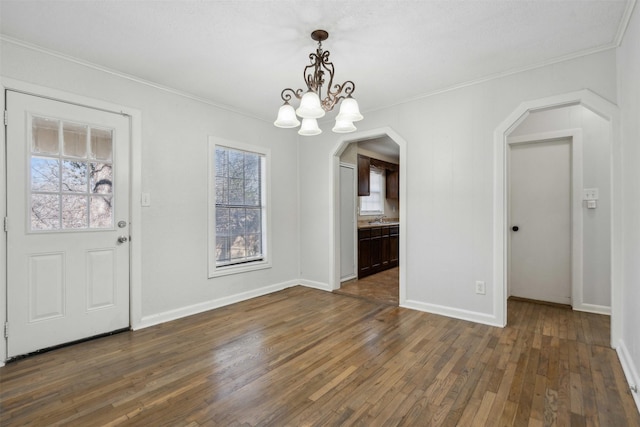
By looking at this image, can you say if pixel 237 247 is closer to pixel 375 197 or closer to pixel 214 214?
pixel 214 214

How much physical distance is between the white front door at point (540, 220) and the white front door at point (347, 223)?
2.23m

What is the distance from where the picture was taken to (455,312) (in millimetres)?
3338

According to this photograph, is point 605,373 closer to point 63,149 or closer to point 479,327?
point 479,327

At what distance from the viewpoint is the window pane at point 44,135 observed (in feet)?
8.29

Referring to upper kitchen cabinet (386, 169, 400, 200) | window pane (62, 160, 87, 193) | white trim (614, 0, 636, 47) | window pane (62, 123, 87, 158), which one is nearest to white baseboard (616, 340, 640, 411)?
white trim (614, 0, 636, 47)

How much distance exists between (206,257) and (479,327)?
9.92 feet

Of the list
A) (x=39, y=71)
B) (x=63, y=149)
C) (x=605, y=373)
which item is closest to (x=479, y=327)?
(x=605, y=373)

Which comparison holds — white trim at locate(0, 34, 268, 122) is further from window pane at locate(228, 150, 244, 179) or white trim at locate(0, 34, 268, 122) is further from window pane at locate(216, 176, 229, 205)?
window pane at locate(216, 176, 229, 205)

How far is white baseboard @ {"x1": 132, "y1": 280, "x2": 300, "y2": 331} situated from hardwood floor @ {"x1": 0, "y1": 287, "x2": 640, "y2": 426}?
0.12 metres

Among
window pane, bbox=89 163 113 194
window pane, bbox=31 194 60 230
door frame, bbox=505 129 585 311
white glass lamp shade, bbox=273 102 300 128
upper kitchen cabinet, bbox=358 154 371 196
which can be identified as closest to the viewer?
white glass lamp shade, bbox=273 102 300 128

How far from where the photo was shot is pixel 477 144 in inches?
126

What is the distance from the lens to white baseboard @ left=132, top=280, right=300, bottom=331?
316 centimetres

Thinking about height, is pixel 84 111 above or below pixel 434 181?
above

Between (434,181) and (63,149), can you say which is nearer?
(63,149)
